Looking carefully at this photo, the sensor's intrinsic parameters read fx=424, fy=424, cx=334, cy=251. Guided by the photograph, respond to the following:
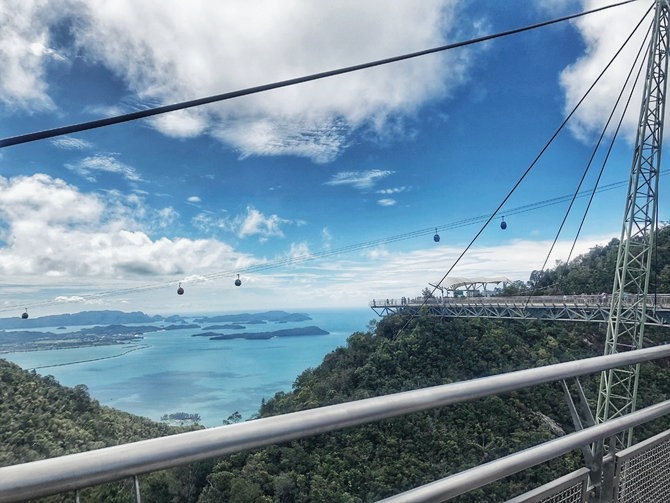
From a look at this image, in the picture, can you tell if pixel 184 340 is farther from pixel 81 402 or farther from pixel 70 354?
pixel 81 402

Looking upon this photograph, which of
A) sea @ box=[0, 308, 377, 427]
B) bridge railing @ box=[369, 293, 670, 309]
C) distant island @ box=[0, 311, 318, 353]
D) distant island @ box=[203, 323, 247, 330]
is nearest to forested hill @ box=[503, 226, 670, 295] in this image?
bridge railing @ box=[369, 293, 670, 309]

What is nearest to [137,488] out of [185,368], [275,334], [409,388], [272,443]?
[272,443]

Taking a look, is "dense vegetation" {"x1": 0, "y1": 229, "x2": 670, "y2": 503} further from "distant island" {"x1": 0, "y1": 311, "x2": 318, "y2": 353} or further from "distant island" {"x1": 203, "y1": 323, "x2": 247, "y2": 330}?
"distant island" {"x1": 203, "y1": 323, "x2": 247, "y2": 330}

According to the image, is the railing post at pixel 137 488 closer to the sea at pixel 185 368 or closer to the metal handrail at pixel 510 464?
the metal handrail at pixel 510 464

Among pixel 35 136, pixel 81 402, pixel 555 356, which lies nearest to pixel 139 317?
pixel 81 402

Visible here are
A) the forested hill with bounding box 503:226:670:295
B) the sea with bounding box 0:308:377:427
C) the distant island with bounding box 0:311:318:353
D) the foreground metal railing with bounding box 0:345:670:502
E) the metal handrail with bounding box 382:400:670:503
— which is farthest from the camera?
the sea with bounding box 0:308:377:427

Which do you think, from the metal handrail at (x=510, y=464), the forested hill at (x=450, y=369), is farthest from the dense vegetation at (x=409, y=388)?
the metal handrail at (x=510, y=464)
